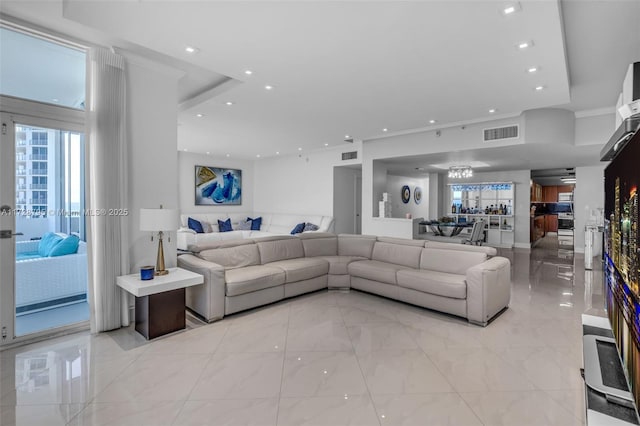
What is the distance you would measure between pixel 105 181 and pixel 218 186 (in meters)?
6.68

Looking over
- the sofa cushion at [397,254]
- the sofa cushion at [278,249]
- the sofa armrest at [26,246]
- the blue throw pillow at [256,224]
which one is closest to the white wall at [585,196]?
the sofa cushion at [397,254]

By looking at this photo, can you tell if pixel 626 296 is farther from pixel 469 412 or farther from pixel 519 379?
pixel 519 379

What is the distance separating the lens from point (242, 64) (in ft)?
11.2

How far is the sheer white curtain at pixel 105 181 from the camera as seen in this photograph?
317 cm

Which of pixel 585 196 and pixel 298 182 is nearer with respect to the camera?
pixel 585 196

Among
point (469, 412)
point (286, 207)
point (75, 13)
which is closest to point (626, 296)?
point (469, 412)

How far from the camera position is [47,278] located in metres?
3.18

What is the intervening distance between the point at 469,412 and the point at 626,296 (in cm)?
118

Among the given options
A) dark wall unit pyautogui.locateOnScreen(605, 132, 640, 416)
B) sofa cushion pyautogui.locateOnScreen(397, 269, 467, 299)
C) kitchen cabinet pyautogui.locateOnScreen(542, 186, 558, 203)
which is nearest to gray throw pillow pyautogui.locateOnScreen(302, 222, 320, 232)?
sofa cushion pyautogui.locateOnScreen(397, 269, 467, 299)

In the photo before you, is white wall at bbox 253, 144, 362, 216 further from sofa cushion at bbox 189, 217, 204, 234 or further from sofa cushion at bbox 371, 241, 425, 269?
sofa cushion at bbox 371, 241, 425, 269

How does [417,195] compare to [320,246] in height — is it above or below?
above

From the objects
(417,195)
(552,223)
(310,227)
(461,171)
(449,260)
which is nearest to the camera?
(449,260)

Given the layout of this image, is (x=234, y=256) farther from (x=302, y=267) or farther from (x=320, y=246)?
(x=320, y=246)

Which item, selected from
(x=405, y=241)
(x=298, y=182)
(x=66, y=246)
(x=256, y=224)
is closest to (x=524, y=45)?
(x=405, y=241)
